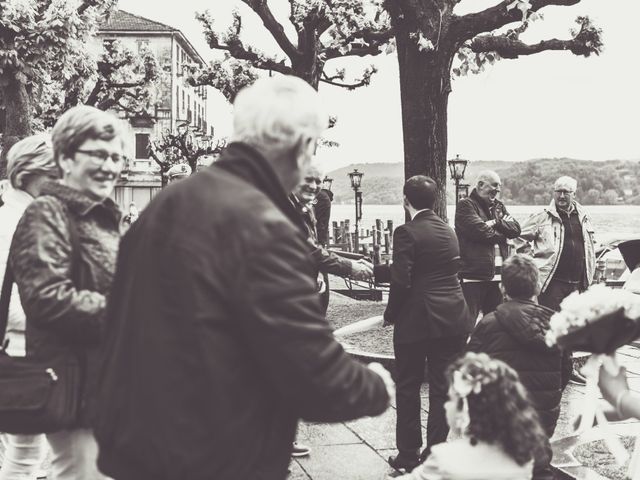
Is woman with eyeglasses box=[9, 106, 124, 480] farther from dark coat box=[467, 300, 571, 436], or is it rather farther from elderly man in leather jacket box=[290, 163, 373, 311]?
dark coat box=[467, 300, 571, 436]

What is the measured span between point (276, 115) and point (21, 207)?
1.84m

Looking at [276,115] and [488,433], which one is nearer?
[276,115]

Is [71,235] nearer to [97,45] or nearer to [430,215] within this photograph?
[430,215]

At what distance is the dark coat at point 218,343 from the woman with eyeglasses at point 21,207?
4.54 feet

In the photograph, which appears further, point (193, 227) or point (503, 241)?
point (503, 241)

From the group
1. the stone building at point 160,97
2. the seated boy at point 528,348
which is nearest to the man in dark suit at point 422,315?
the seated boy at point 528,348

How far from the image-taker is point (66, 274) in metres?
2.82

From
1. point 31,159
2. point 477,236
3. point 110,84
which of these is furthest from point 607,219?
point 31,159

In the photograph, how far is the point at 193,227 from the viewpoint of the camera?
2.03 metres

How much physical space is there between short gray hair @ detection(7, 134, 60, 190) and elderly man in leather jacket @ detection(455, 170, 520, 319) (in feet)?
16.7

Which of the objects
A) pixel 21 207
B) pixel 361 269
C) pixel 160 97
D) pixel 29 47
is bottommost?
pixel 361 269

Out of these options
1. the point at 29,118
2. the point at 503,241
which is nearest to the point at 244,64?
the point at 29,118

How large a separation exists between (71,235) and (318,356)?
4.02ft

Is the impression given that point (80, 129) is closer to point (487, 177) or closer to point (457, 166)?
point (487, 177)
